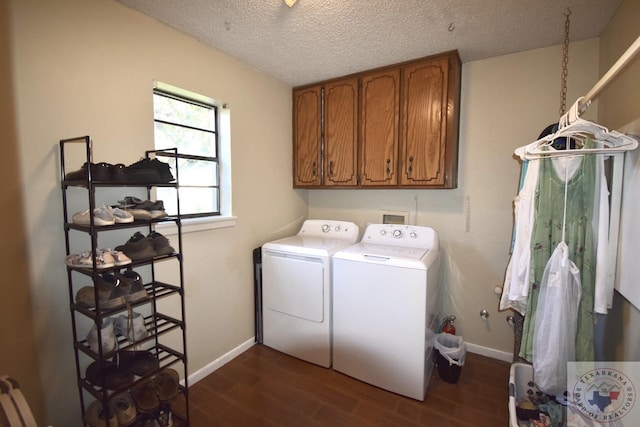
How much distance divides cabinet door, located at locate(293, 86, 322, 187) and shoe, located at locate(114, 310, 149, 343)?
1.82m

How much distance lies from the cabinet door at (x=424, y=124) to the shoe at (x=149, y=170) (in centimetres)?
172

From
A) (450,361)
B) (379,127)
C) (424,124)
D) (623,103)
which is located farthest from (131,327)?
(623,103)

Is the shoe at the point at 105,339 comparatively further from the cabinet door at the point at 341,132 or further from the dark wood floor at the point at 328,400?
the cabinet door at the point at 341,132

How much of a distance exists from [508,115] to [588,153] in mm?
1031

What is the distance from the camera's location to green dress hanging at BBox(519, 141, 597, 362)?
4.42 feet

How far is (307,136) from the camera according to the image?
9.16 ft

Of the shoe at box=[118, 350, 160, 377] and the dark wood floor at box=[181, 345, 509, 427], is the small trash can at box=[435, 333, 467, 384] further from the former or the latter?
the shoe at box=[118, 350, 160, 377]

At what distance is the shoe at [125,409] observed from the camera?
1378 mm

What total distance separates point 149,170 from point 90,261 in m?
0.48

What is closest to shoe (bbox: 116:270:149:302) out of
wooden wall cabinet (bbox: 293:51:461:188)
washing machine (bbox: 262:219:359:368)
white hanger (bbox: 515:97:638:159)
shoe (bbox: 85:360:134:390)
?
shoe (bbox: 85:360:134:390)

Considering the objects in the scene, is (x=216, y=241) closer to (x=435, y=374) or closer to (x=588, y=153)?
(x=435, y=374)

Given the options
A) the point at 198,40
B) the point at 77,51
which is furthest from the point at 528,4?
the point at 77,51

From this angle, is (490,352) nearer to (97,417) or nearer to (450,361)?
(450,361)

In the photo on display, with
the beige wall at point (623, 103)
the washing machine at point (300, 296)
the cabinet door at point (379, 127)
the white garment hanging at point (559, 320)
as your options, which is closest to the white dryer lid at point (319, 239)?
the washing machine at point (300, 296)
